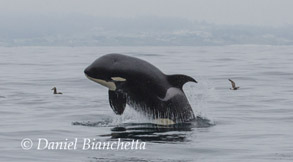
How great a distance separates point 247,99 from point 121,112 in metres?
9.03

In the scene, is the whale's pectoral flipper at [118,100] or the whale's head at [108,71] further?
the whale's pectoral flipper at [118,100]

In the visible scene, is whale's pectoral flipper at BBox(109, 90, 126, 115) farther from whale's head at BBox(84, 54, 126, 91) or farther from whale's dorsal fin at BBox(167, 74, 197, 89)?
whale's dorsal fin at BBox(167, 74, 197, 89)

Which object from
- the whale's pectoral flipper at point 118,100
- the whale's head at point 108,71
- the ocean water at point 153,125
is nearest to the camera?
the ocean water at point 153,125

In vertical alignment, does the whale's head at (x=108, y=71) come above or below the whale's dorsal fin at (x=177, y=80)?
above

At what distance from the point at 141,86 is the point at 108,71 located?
3.21 feet

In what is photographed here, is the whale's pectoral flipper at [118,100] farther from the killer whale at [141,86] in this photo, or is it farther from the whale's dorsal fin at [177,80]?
the whale's dorsal fin at [177,80]

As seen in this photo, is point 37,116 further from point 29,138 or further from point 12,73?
point 12,73

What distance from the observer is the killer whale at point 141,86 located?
17922 mm

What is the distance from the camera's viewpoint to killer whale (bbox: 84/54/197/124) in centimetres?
1792

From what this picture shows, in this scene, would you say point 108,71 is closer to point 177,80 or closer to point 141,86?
point 141,86

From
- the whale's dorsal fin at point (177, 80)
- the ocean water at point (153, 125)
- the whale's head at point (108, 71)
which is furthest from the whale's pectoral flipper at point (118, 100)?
the whale's dorsal fin at point (177, 80)

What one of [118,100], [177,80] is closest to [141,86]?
[118,100]

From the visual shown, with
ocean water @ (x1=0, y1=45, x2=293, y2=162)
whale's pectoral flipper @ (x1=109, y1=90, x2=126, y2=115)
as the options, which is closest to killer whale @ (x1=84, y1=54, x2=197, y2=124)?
whale's pectoral flipper @ (x1=109, y1=90, x2=126, y2=115)

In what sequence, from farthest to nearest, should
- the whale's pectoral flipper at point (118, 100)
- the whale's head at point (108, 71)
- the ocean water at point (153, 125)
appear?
1. the whale's pectoral flipper at point (118, 100)
2. the whale's head at point (108, 71)
3. the ocean water at point (153, 125)
